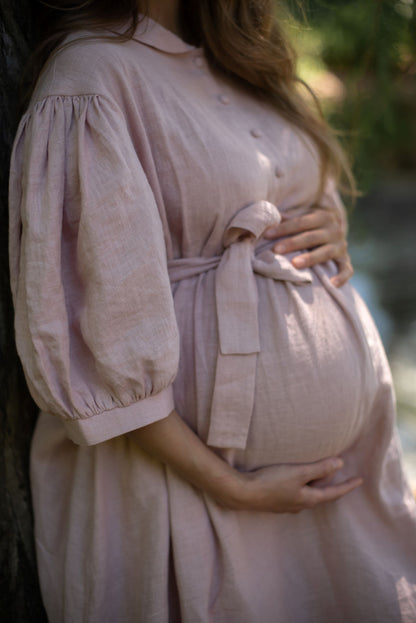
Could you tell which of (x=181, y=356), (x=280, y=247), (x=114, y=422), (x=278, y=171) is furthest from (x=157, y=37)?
(x=114, y=422)

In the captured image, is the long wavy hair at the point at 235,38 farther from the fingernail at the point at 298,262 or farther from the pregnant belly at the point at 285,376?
the pregnant belly at the point at 285,376

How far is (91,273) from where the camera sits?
0.86 m

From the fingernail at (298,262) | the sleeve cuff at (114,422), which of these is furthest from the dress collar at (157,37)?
the sleeve cuff at (114,422)

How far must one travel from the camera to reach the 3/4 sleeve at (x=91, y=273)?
0.86 m

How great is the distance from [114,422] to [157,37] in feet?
2.25

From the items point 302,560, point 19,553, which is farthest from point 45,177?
point 302,560

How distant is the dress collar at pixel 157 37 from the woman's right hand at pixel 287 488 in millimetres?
779

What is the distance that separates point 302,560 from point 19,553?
0.54 metres

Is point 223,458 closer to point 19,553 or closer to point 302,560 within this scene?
point 302,560

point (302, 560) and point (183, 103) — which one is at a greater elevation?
point (183, 103)

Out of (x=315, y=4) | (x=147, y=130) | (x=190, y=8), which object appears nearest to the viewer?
(x=147, y=130)

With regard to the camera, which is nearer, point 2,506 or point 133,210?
point 133,210

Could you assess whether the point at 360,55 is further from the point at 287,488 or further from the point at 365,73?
the point at 287,488

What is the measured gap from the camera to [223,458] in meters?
1.04
